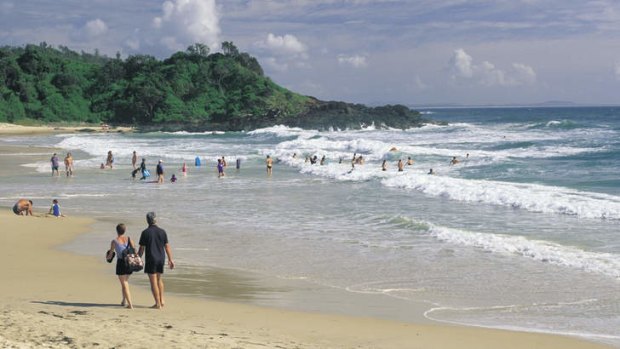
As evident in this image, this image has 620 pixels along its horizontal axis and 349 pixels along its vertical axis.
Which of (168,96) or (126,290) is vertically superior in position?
(168,96)

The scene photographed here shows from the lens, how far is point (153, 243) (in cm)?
953

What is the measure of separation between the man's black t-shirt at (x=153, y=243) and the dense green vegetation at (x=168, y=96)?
76.7 meters

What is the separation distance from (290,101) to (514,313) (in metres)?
92.6

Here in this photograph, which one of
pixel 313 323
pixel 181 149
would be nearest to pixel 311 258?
pixel 313 323

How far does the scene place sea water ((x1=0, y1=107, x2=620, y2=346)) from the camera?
10922 millimetres

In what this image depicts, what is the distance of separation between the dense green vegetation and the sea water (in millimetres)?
53137

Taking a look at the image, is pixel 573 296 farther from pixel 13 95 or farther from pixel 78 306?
pixel 13 95

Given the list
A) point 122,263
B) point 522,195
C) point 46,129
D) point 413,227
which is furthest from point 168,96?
point 122,263

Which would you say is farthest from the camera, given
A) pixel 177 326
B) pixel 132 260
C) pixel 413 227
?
pixel 413 227

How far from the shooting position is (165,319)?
8.98 metres

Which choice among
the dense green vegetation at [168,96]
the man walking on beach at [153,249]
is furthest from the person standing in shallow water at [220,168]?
the dense green vegetation at [168,96]

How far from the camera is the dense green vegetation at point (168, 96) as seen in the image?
91.2 meters

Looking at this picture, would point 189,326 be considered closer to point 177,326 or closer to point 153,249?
point 177,326

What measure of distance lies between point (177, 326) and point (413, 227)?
9865mm
